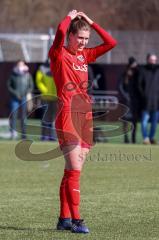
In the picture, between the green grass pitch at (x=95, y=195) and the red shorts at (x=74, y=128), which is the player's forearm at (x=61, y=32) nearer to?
the red shorts at (x=74, y=128)

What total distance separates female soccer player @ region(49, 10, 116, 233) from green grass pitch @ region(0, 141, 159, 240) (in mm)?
281

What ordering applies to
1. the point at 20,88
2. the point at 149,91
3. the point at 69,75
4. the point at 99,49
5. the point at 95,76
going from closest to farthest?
1. the point at 69,75
2. the point at 99,49
3. the point at 149,91
4. the point at 20,88
5. the point at 95,76

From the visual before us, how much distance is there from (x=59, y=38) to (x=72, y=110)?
2.32 ft

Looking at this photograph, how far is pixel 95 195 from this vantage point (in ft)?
38.9

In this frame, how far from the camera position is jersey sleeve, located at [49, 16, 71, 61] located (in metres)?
8.73

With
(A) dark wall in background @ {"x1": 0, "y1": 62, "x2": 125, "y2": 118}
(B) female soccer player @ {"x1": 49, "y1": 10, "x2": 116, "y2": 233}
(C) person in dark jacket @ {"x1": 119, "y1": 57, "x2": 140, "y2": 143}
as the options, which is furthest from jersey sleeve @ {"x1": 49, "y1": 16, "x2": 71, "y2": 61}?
(A) dark wall in background @ {"x1": 0, "y1": 62, "x2": 125, "y2": 118}

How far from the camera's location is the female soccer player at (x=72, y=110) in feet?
29.1

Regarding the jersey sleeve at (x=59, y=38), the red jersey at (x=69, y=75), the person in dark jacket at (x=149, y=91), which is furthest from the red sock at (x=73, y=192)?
the person in dark jacket at (x=149, y=91)

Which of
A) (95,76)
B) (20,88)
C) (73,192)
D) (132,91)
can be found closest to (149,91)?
(132,91)

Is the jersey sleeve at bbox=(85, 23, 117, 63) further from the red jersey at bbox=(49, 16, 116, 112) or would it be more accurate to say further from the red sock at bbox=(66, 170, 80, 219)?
the red sock at bbox=(66, 170, 80, 219)

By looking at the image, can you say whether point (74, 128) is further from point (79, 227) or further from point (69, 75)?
point (79, 227)

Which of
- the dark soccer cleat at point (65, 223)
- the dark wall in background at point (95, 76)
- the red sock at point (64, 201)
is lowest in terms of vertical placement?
the dark wall in background at point (95, 76)

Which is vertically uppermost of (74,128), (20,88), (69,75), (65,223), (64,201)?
(69,75)

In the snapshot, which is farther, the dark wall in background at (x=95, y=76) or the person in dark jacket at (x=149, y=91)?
the dark wall in background at (x=95, y=76)
